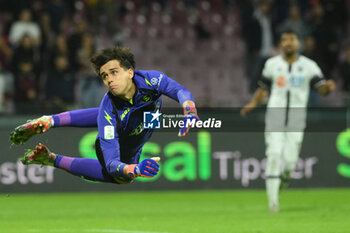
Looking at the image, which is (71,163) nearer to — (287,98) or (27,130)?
(27,130)

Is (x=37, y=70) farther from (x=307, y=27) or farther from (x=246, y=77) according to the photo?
(x=307, y=27)

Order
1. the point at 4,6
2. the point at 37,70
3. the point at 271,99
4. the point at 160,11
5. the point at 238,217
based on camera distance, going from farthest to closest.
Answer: the point at 160,11, the point at 4,6, the point at 37,70, the point at 271,99, the point at 238,217

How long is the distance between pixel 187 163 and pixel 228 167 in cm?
86

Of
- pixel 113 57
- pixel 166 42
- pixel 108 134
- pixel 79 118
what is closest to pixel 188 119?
pixel 108 134

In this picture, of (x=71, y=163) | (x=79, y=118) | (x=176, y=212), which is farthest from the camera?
(x=176, y=212)

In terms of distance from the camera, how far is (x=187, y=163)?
16.1 m

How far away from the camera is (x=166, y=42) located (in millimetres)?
19750

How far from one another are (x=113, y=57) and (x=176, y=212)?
4.95 meters

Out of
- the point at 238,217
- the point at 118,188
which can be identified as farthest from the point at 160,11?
the point at 238,217

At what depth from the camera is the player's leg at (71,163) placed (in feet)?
29.2

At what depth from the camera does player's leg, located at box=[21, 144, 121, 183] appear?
8.89 meters

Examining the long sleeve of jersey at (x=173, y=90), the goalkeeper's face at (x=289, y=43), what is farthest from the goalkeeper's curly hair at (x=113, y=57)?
the goalkeeper's face at (x=289, y=43)

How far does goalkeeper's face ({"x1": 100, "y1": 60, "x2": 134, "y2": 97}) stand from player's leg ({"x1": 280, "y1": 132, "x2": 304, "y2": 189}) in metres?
4.88

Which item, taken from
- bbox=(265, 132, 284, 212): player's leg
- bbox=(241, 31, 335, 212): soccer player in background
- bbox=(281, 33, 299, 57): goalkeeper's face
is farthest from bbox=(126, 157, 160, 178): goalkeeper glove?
bbox=(281, 33, 299, 57): goalkeeper's face
